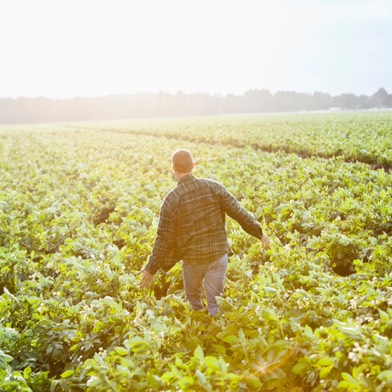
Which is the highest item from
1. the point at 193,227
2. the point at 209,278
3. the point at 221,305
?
the point at 193,227

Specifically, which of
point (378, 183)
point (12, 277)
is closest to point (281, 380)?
point (12, 277)

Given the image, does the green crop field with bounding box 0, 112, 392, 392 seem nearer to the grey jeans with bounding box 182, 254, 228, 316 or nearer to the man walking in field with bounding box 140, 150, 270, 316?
the grey jeans with bounding box 182, 254, 228, 316

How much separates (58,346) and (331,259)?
3.88m

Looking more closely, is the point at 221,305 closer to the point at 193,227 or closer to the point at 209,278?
the point at 209,278

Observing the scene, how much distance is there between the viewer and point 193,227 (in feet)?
13.7

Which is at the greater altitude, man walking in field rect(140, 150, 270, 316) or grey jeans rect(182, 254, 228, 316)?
man walking in field rect(140, 150, 270, 316)

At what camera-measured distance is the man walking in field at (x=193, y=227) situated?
4.09 metres

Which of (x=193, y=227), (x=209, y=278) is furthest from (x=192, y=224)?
(x=209, y=278)

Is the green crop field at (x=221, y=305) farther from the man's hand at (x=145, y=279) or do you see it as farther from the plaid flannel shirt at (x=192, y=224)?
the plaid flannel shirt at (x=192, y=224)

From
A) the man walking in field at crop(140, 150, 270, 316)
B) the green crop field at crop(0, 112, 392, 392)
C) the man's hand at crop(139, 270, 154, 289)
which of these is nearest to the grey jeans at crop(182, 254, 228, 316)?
the man walking in field at crop(140, 150, 270, 316)

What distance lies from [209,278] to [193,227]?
23.9 inches

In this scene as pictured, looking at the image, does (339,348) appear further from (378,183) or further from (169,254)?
(378,183)

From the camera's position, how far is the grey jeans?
Result: 14.2 feet

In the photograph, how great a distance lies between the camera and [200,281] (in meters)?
4.44
